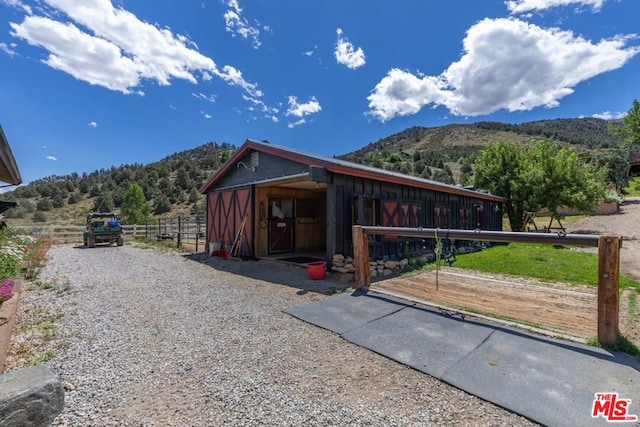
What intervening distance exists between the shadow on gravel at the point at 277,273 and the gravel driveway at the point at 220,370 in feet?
2.52

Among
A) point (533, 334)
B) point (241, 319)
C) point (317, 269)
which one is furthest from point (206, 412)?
point (317, 269)

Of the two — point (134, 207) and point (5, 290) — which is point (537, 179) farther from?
point (134, 207)

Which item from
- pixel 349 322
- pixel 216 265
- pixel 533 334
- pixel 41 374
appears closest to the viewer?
pixel 41 374

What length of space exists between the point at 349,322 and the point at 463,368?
152cm

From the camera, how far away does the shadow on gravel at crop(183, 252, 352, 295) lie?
589cm

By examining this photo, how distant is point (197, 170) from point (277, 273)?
1444 inches

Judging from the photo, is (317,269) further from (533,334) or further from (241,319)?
(533,334)

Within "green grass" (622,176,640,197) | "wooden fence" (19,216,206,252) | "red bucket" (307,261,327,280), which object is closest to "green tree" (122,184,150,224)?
"wooden fence" (19,216,206,252)

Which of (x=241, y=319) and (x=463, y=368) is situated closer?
(x=463, y=368)

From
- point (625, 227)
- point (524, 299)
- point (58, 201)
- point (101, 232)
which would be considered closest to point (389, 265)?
point (524, 299)

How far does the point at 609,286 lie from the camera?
2980 mm

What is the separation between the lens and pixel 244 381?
2531 millimetres

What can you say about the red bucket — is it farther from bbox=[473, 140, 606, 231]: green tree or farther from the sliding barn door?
bbox=[473, 140, 606, 231]: green tree

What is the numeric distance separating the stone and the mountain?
25.9 m
